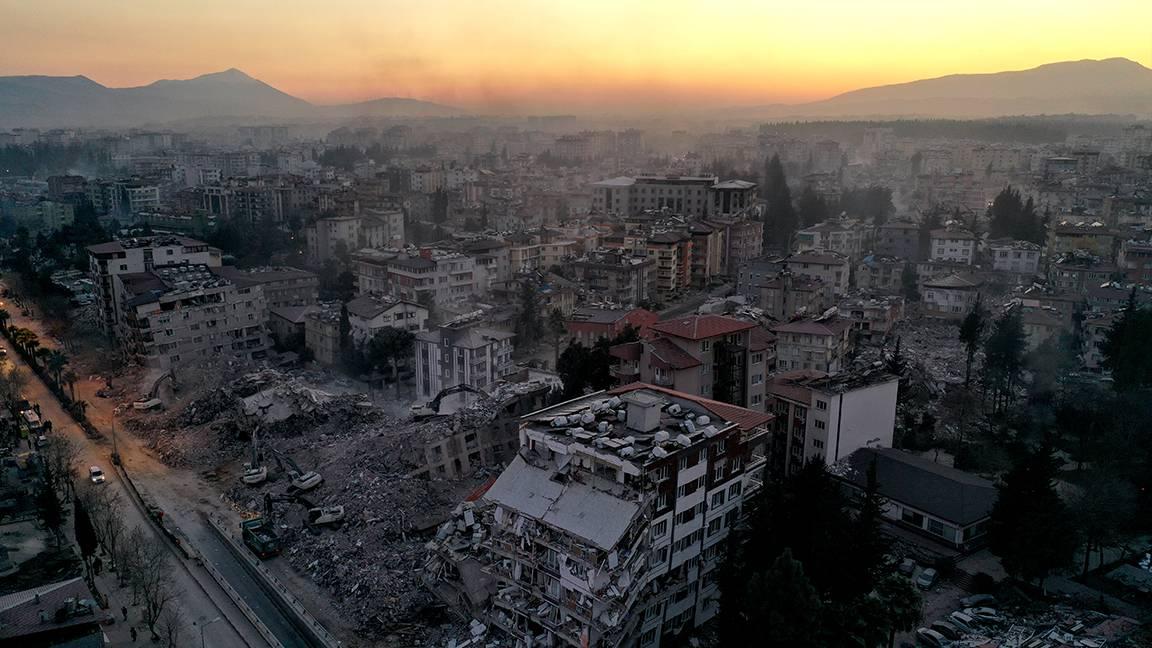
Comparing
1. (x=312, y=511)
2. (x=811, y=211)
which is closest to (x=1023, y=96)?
(x=811, y=211)

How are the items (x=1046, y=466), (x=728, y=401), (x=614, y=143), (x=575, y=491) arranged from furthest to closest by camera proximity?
(x=614, y=143), (x=728, y=401), (x=1046, y=466), (x=575, y=491)

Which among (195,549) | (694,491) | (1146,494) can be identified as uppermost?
(694,491)

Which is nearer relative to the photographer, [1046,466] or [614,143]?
[1046,466]

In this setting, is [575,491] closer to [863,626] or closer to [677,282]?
[863,626]

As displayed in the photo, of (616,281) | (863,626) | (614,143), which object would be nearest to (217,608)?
(863,626)

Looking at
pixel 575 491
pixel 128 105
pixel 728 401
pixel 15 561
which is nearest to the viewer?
pixel 575 491

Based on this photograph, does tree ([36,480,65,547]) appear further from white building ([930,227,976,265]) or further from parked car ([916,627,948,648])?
white building ([930,227,976,265])

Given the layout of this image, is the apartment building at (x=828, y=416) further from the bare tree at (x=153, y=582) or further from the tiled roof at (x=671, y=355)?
the bare tree at (x=153, y=582)

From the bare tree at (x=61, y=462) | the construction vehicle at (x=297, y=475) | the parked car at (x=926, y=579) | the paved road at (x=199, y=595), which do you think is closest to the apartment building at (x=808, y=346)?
the parked car at (x=926, y=579)
